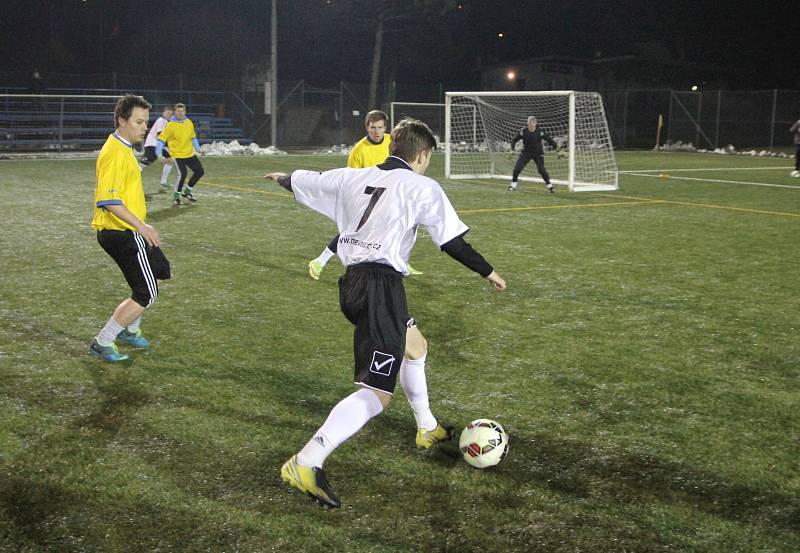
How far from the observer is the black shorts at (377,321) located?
3.61 m

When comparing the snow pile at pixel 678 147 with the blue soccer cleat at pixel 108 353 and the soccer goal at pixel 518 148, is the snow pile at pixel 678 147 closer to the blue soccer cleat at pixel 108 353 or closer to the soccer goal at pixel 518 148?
the soccer goal at pixel 518 148

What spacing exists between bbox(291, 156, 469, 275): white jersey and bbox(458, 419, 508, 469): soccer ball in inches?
38.4

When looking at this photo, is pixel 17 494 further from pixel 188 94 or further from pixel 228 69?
pixel 228 69

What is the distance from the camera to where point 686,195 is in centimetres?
1814

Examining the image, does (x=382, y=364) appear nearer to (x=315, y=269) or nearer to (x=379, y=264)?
(x=379, y=264)

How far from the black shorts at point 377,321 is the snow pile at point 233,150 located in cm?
2865

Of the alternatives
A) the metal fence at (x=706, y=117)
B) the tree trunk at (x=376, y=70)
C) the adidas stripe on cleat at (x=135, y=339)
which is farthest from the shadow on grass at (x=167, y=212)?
the metal fence at (x=706, y=117)

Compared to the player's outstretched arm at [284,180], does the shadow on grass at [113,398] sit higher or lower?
lower

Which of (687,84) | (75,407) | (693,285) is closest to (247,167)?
(693,285)

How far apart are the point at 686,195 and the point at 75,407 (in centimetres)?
1603

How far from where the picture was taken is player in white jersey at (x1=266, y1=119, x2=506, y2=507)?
11.8 feet

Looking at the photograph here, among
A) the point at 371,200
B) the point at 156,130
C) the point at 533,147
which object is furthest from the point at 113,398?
the point at 533,147

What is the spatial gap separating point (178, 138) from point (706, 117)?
33.2 m

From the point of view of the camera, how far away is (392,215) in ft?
12.0
